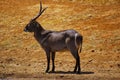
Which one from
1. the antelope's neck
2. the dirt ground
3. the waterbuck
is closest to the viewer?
the waterbuck

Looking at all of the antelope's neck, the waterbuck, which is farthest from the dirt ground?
the antelope's neck

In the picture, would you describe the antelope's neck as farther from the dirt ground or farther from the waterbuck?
the dirt ground

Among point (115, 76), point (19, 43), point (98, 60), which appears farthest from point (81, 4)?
point (115, 76)

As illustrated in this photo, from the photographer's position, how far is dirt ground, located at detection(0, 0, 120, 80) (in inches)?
658

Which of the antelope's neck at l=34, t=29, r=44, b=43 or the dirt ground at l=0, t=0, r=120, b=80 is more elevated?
the antelope's neck at l=34, t=29, r=44, b=43

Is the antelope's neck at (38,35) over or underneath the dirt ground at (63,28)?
over

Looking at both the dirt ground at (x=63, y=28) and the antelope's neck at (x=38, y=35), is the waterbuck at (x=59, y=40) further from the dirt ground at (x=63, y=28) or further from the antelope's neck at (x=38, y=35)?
the dirt ground at (x=63, y=28)

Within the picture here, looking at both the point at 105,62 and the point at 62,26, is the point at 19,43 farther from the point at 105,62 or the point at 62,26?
the point at 105,62

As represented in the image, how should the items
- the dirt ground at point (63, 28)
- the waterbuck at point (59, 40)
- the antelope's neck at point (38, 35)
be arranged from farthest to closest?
the antelope's neck at point (38, 35)
the dirt ground at point (63, 28)
the waterbuck at point (59, 40)

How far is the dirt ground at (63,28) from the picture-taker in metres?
16.7

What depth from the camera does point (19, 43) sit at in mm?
22922

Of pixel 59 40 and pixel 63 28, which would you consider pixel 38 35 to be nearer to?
pixel 59 40

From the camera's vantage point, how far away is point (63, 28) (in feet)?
81.9

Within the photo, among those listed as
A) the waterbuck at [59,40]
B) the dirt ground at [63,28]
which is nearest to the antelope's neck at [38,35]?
the waterbuck at [59,40]
